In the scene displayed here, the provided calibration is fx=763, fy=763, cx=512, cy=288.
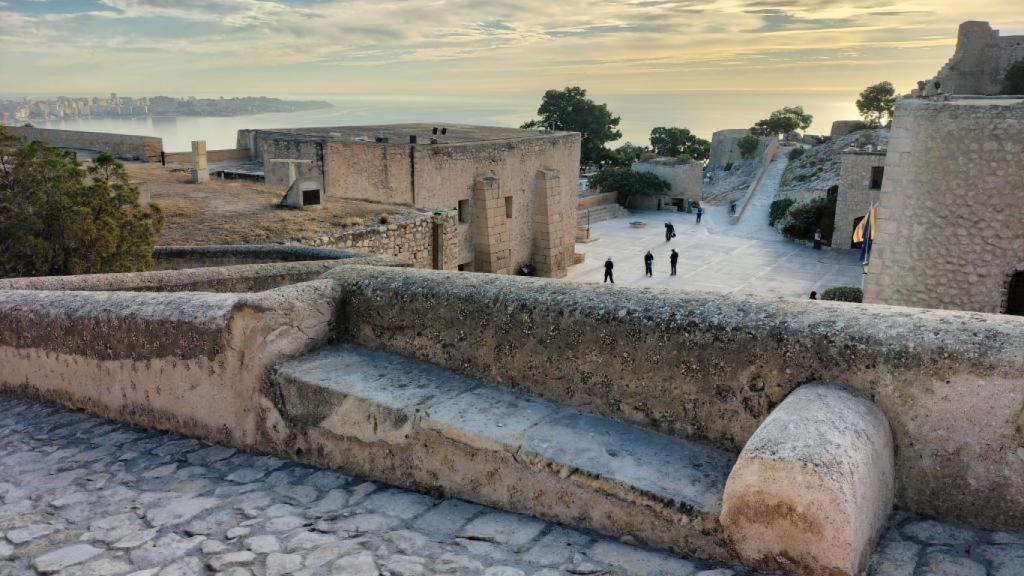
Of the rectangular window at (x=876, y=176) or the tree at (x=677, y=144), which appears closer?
the rectangular window at (x=876, y=176)

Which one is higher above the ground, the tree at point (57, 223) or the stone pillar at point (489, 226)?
the tree at point (57, 223)

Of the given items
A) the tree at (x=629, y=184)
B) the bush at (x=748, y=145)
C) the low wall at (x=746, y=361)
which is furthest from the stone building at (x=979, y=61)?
the low wall at (x=746, y=361)

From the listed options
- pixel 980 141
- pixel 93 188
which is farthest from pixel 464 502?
pixel 980 141

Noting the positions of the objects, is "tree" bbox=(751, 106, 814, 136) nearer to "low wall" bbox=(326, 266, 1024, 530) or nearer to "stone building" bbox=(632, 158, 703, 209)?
"stone building" bbox=(632, 158, 703, 209)

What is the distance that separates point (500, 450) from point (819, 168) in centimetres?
4191

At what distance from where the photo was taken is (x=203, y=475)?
3553 millimetres

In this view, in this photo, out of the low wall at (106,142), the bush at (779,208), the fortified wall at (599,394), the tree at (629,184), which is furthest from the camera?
the tree at (629,184)

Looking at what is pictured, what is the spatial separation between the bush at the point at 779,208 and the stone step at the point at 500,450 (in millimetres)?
34810

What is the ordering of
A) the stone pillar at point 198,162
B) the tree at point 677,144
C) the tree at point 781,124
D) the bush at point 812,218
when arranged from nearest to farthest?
the stone pillar at point 198,162 < the bush at point 812,218 < the tree at point 781,124 < the tree at point 677,144

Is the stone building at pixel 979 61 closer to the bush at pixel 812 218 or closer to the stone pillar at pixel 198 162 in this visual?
the bush at pixel 812 218

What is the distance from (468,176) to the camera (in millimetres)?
22609

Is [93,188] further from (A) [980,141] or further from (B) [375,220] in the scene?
(A) [980,141]

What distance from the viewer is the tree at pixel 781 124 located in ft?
205

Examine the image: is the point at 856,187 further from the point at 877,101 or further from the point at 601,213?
the point at 877,101
